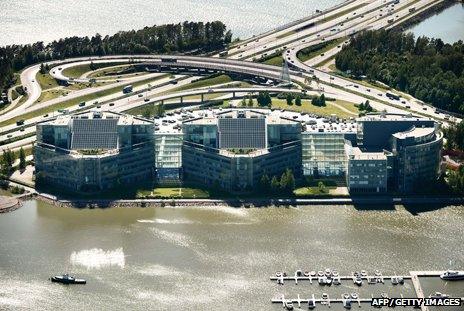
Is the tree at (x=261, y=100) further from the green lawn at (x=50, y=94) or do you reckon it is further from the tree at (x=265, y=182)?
the tree at (x=265, y=182)

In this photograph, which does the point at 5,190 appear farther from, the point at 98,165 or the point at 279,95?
the point at 279,95

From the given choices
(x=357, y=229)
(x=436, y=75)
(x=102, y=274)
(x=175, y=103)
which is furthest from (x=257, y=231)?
(x=436, y=75)

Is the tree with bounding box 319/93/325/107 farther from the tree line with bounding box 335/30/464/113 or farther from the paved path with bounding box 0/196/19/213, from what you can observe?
the paved path with bounding box 0/196/19/213

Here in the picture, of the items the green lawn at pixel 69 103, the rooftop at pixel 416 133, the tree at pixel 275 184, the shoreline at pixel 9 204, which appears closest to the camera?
the shoreline at pixel 9 204

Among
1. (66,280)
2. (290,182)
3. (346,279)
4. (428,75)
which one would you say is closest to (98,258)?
(66,280)

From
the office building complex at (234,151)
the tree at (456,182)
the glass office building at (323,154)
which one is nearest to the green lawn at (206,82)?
the office building complex at (234,151)

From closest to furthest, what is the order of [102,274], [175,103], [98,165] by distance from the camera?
[102,274], [98,165], [175,103]
